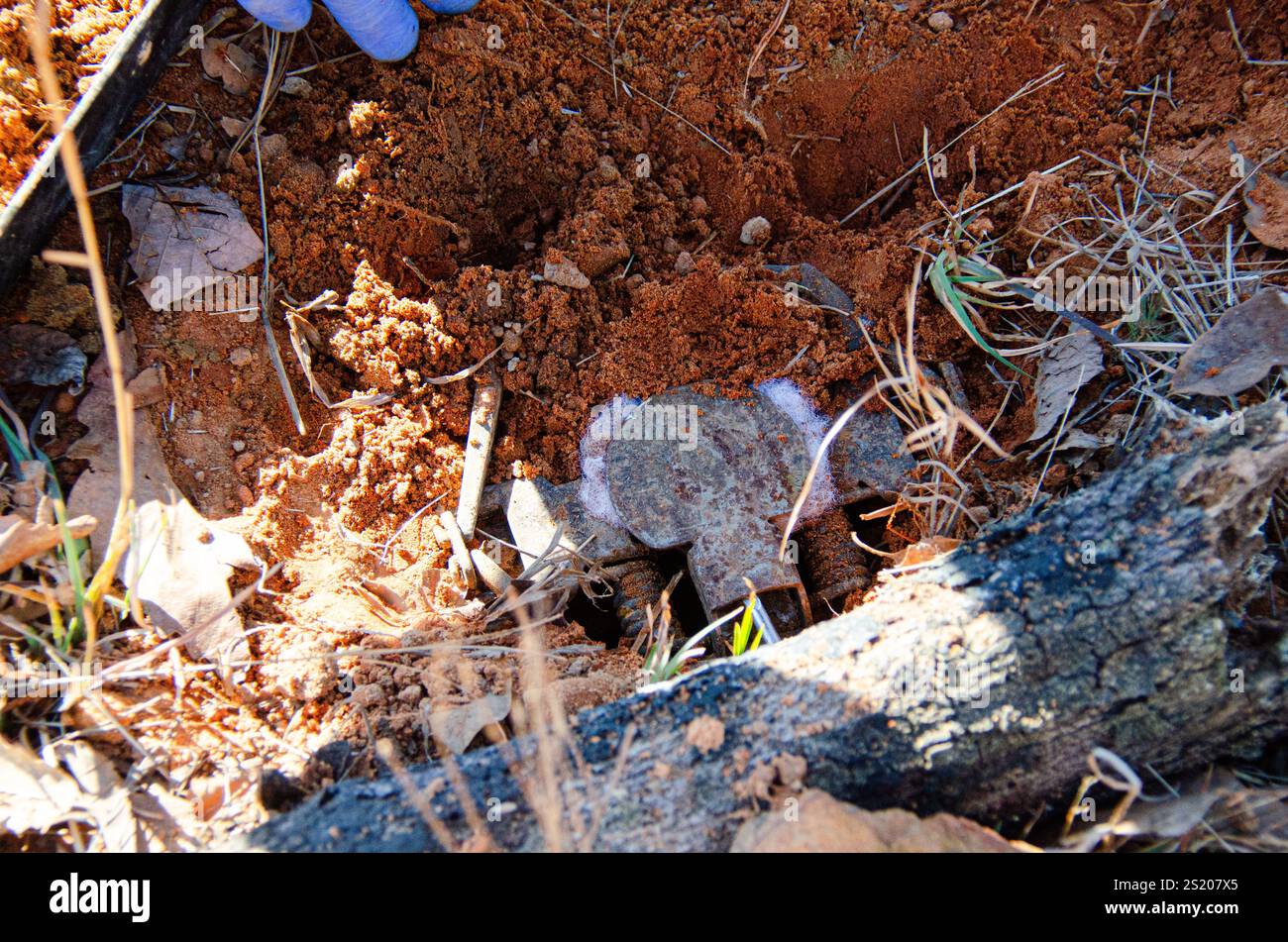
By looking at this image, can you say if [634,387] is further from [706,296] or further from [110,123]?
[110,123]

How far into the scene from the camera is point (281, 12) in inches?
83.3

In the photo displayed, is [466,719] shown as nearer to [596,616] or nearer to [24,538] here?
[596,616]

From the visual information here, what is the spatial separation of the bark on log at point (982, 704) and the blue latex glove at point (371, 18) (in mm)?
1976

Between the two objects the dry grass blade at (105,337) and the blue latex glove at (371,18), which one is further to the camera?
the blue latex glove at (371,18)

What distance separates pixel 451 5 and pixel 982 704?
2.36m

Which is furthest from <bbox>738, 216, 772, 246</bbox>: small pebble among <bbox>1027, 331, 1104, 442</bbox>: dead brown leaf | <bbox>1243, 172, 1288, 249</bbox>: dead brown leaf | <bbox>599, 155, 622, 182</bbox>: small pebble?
<bbox>1243, 172, 1288, 249</bbox>: dead brown leaf

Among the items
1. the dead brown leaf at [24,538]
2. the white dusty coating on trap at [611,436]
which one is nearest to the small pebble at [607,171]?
the white dusty coating on trap at [611,436]

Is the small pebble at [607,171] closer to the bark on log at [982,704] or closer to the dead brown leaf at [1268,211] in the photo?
the bark on log at [982,704]

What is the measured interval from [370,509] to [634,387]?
33.9 inches

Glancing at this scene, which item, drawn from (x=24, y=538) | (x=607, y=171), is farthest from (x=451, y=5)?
(x=24, y=538)

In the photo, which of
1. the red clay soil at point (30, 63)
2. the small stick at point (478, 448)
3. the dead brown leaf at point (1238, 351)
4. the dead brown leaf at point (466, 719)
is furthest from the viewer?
the small stick at point (478, 448)

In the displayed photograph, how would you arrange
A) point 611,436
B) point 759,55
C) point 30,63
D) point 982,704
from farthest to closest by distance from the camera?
point 759,55, point 611,436, point 30,63, point 982,704

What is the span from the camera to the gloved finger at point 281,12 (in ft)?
6.84
